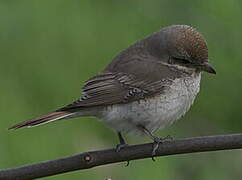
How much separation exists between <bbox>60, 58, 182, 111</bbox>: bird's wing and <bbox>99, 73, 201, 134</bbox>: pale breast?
4 cm

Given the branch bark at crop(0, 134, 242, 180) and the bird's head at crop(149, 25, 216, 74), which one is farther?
the bird's head at crop(149, 25, 216, 74)

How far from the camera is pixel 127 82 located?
4.38 metres

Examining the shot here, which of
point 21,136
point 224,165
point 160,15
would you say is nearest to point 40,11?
point 160,15

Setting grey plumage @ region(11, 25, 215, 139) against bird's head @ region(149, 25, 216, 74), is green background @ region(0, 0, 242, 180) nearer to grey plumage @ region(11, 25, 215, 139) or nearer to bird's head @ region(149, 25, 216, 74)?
grey plumage @ region(11, 25, 215, 139)

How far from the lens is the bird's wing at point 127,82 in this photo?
4.23 meters

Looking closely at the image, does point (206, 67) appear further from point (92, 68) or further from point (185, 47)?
point (92, 68)

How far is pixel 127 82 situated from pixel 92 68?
1612 millimetres

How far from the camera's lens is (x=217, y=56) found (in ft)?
20.3

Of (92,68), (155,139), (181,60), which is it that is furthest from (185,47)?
(92,68)

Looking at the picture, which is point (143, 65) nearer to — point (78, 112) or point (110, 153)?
point (78, 112)

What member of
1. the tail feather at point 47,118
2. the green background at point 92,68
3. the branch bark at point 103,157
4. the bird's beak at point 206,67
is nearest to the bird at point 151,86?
the bird's beak at point 206,67

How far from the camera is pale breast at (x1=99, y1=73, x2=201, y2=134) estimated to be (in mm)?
4195

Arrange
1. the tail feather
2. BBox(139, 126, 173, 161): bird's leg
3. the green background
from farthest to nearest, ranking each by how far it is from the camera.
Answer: the green background < the tail feather < BBox(139, 126, 173, 161): bird's leg

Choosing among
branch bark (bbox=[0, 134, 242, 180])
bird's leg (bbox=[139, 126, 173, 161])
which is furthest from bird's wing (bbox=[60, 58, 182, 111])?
branch bark (bbox=[0, 134, 242, 180])
